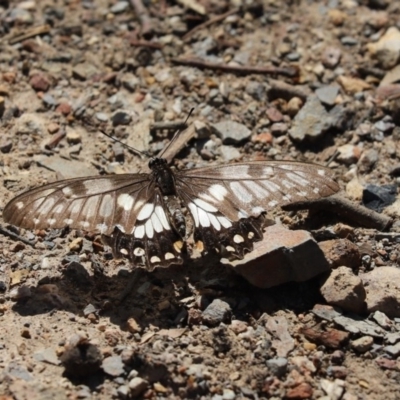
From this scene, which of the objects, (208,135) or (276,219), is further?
(208,135)

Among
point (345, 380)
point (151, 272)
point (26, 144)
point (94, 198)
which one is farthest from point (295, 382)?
point (26, 144)

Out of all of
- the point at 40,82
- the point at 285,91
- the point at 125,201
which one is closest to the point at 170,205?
the point at 125,201

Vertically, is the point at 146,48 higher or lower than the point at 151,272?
higher

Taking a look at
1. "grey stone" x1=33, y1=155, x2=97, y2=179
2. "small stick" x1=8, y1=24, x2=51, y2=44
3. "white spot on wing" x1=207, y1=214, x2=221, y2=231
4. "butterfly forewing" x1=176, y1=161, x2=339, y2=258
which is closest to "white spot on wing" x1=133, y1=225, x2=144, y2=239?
"butterfly forewing" x1=176, y1=161, x2=339, y2=258

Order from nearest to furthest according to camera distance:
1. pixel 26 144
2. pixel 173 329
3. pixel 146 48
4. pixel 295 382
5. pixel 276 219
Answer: pixel 295 382, pixel 173 329, pixel 276 219, pixel 26 144, pixel 146 48

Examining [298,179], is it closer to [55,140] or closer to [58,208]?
[58,208]

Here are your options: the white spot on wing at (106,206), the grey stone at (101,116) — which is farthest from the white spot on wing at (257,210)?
the grey stone at (101,116)

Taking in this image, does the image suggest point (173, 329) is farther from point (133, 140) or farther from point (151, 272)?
point (133, 140)

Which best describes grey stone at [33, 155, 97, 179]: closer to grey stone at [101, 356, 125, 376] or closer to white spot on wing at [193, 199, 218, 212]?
white spot on wing at [193, 199, 218, 212]
